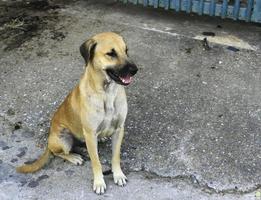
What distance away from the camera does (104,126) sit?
4289 mm

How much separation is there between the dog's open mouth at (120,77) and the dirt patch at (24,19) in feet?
9.47

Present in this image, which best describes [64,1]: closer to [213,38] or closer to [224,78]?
[213,38]

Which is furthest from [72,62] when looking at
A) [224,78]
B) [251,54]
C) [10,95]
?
[251,54]

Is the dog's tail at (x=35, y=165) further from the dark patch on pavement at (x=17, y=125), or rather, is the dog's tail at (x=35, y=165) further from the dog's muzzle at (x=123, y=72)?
the dog's muzzle at (x=123, y=72)

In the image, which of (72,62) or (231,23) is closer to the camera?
(72,62)

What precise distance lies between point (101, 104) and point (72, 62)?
2104 mm

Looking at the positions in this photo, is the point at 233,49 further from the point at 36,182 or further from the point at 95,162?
the point at 36,182

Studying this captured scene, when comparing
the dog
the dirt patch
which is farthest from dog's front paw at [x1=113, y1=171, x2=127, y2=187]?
the dirt patch

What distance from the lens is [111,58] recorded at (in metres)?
3.98

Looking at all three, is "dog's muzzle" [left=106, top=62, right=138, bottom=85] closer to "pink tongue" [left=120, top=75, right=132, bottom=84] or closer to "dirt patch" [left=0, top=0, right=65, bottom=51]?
"pink tongue" [left=120, top=75, right=132, bottom=84]

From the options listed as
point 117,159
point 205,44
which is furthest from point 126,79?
point 205,44

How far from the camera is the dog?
398cm

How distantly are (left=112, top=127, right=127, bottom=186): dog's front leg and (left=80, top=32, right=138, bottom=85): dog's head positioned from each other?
0.60 metres

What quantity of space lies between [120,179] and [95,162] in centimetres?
28
